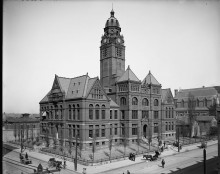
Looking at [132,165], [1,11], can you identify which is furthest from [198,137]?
[1,11]

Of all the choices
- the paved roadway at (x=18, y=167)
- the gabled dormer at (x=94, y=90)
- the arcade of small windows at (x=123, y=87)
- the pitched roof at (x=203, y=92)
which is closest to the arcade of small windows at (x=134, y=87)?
the arcade of small windows at (x=123, y=87)

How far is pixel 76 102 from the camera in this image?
142 feet

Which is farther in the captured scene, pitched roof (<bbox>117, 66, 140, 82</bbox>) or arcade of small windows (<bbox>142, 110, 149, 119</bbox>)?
arcade of small windows (<bbox>142, 110, 149, 119</bbox>)

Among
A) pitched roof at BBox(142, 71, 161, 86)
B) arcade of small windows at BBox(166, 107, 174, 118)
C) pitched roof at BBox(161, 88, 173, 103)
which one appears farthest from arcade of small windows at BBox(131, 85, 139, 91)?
arcade of small windows at BBox(166, 107, 174, 118)

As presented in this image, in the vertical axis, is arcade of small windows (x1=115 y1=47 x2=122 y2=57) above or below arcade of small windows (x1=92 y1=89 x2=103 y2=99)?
above

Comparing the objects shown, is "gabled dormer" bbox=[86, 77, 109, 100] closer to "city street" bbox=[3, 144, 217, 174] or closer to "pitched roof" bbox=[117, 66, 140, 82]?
"pitched roof" bbox=[117, 66, 140, 82]

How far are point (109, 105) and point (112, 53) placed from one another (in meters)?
15.5

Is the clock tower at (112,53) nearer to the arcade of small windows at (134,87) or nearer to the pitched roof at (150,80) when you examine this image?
the arcade of small windows at (134,87)

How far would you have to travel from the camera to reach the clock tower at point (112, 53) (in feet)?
181

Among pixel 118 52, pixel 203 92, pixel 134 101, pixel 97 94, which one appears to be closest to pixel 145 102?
pixel 134 101

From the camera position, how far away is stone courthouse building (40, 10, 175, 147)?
4300 centimetres

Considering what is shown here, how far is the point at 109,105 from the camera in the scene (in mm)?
46375

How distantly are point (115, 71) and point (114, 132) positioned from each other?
16.4 metres

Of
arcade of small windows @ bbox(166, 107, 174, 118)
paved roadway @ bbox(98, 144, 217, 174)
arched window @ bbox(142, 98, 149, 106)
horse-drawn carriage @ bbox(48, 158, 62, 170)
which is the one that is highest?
arched window @ bbox(142, 98, 149, 106)
